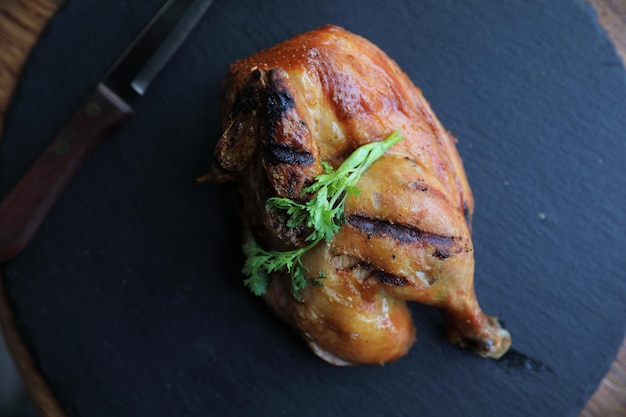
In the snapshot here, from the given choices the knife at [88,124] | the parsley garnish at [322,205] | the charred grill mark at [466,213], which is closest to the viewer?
the parsley garnish at [322,205]

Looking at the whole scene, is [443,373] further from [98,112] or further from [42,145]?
[42,145]

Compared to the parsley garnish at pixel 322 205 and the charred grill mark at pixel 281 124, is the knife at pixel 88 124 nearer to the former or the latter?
the charred grill mark at pixel 281 124

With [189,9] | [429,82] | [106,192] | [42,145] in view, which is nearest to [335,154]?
[429,82]

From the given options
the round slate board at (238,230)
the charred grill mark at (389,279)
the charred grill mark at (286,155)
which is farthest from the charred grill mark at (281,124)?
the round slate board at (238,230)

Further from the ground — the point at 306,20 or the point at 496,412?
the point at 306,20

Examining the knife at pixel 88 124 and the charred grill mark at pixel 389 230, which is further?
the knife at pixel 88 124

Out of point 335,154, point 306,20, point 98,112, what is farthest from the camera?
point 306,20

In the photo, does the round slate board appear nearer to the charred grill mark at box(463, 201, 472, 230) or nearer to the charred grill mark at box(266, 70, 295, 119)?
the charred grill mark at box(463, 201, 472, 230)

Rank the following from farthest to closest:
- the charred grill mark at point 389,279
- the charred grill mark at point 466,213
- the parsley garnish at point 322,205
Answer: the charred grill mark at point 466,213 → the charred grill mark at point 389,279 → the parsley garnish at point 322,205
